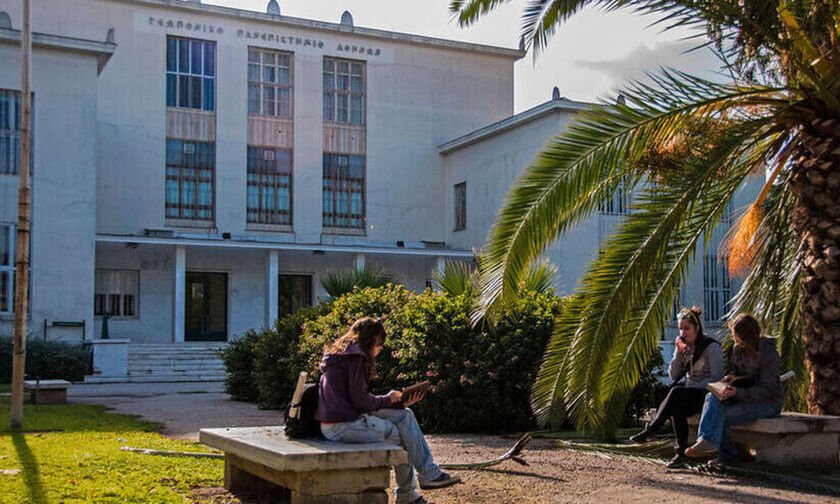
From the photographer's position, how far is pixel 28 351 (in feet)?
76.2

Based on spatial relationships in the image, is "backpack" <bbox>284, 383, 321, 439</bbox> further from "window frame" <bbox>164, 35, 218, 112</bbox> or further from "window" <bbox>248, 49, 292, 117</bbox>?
"window" <bbox>248, 49, 292, 117</bbox>

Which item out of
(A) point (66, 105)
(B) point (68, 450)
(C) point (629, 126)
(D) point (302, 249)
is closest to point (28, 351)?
(A) point (66, 105)

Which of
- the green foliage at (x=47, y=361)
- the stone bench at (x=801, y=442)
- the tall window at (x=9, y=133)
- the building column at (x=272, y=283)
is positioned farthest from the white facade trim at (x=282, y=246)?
the stone bench at (x=801, y=442)

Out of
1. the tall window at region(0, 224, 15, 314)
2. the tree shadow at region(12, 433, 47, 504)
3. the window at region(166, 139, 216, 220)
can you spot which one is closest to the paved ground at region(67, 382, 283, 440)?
the tree shadow at region(12, 433, 47, 504)

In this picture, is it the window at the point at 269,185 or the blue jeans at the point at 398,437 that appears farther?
the window at the point at 269,185

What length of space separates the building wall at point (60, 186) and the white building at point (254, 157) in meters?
0.05

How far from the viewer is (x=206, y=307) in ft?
106

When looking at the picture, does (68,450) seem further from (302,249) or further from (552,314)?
(302,249)

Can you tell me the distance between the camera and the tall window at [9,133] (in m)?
25.7

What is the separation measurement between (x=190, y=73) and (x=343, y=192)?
21.9ft

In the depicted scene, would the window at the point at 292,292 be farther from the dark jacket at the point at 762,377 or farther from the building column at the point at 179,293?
the dark jacket at the point at 762,377

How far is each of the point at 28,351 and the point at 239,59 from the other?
13.5 metres

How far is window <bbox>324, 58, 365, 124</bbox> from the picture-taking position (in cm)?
3416

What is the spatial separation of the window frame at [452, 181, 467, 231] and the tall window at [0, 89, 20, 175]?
15159 mm
